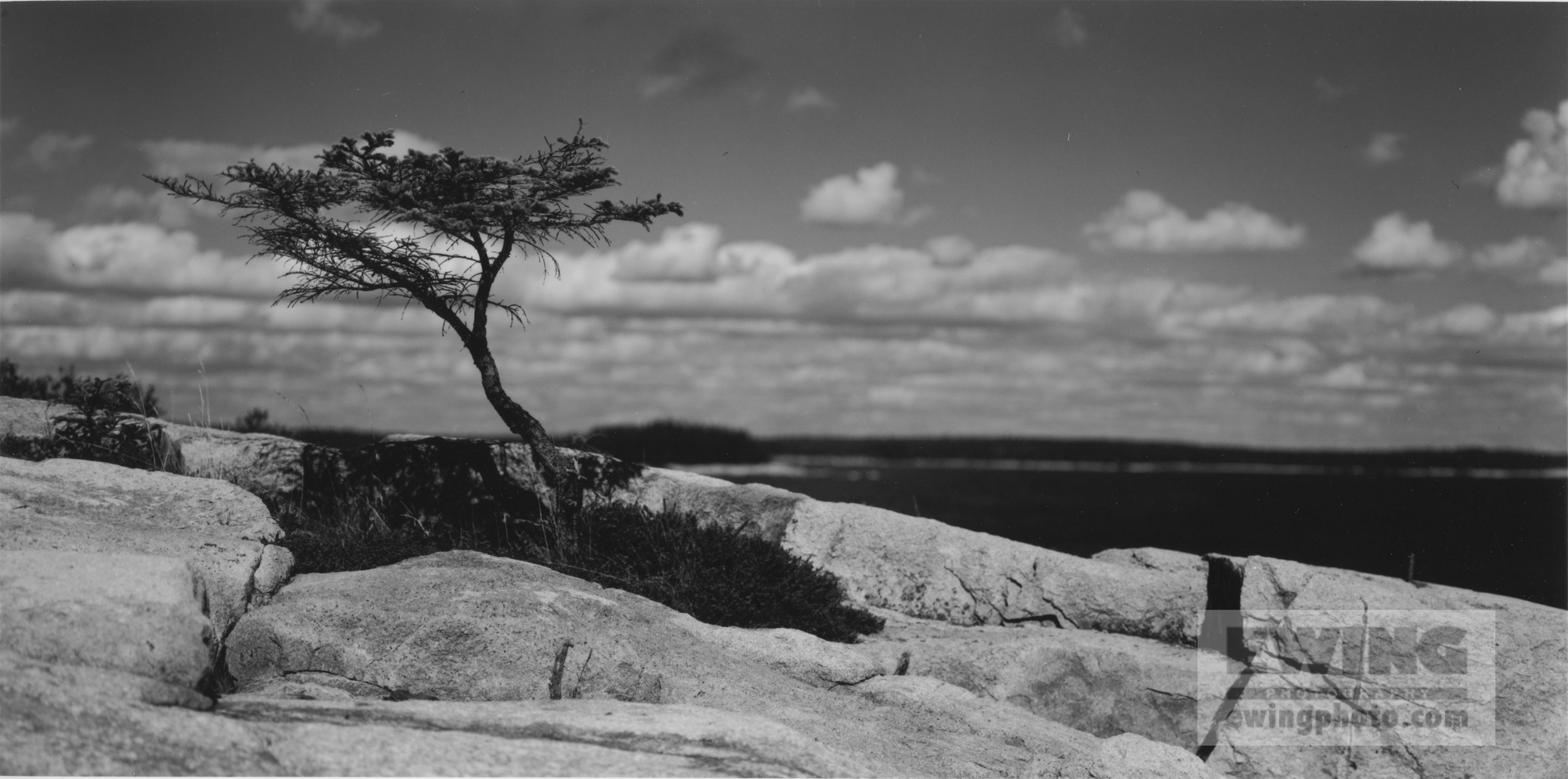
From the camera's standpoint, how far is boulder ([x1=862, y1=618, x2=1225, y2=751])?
426 inches

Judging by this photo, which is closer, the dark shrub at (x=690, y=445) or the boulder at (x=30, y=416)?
the boulder at (x=30, y=416)

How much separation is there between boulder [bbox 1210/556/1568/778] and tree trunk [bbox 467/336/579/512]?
7.63 m

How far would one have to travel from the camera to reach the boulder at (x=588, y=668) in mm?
7773

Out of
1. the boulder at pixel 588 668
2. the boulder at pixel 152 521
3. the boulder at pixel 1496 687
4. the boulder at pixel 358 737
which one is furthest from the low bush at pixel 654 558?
the boulder at pixel 1496 687

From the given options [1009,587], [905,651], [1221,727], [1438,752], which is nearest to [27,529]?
[905,651]

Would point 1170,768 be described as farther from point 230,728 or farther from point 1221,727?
point 230,728

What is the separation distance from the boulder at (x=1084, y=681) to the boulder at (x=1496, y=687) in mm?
482

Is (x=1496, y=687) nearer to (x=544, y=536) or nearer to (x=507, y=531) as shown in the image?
(x=544, y=536)

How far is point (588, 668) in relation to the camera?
7.92m

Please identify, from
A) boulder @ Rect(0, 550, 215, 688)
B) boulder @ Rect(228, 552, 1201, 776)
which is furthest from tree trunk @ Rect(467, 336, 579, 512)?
boulder @ Rect(0, 550, 215, 688)

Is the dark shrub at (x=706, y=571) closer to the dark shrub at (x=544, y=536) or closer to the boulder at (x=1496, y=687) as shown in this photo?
the dark shrub at (x=544, y=536)

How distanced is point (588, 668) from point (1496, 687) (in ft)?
28.6

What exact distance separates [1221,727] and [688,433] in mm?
35620

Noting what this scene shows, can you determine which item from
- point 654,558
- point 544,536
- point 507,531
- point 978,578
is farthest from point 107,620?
point 978,578
